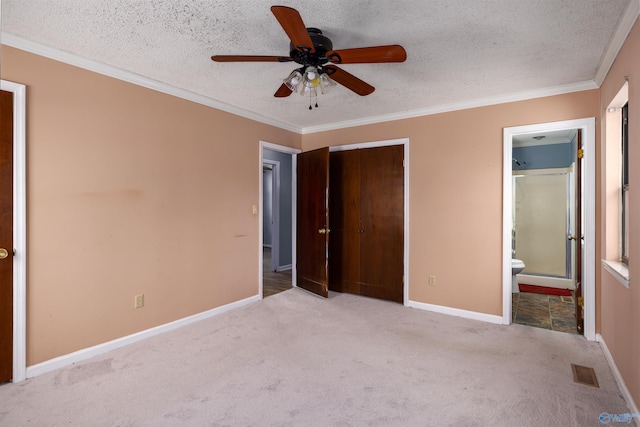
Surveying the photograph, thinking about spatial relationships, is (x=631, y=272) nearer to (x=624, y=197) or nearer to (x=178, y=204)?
(x=624, y=197)

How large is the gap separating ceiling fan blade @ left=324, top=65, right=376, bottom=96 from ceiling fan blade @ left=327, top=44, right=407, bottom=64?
0.49ft

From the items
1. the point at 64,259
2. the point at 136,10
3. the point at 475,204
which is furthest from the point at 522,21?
the point at 64,259

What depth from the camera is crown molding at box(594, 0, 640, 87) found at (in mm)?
1952

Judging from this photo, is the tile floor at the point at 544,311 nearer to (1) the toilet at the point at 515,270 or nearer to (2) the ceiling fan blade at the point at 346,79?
(1) the toilet at the point at 515,270

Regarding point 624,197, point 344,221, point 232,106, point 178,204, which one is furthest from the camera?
point 344,221

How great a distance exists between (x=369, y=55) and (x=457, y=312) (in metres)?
2.93

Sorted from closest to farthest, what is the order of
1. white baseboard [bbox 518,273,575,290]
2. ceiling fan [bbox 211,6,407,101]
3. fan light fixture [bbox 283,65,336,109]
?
ceiling fan [bbox 211,6,407,101]
fan light fixture [bbox 283,65,336,109]
white baseboard [bbox 518,273,575,290]

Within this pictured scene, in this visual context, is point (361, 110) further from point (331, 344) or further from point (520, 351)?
point (520, 351)

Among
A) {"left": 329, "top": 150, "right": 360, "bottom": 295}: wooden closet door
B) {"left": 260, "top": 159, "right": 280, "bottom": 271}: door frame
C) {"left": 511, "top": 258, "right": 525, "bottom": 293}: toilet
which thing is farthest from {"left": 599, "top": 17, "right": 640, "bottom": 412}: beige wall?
{"left": 260, "top": 159, "right": 280, "bottom": 271}: door frame

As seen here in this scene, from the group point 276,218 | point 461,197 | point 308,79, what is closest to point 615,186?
point 461,197

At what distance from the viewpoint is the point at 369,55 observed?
1993 mm

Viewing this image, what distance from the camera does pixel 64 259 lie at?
2576mm

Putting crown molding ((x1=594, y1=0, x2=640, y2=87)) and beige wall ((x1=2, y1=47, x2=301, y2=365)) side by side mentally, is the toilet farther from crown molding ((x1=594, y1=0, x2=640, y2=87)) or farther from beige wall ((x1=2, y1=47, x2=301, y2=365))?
beige wall ((x1=2, y1=47, x2=301, y2=365))

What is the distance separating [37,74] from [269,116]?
2320 millimetres
